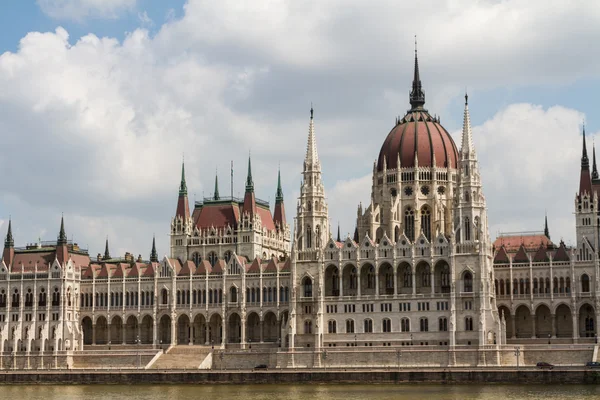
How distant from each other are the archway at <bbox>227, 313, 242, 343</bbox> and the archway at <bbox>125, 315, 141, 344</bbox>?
1306cm

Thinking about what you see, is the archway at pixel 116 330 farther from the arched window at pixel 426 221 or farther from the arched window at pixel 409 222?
the arched window at pixel 426 221

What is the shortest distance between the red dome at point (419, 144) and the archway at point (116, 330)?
39.0 m

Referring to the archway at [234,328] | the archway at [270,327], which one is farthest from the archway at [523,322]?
the archway at [234,328]

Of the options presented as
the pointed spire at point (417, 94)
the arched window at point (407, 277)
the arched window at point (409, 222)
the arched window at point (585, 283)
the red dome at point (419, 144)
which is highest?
the pointed spire at point (417, 94)

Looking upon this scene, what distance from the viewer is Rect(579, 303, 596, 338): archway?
136m

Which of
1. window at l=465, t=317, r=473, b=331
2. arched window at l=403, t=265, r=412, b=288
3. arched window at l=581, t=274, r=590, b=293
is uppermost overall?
arched window at l=403, t=265, r=412, b=288

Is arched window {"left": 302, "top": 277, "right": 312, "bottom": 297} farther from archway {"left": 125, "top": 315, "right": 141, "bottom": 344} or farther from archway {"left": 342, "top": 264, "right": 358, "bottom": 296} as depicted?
archway {"left": 125, "top": 315, "right": 141, "bottom": 344}

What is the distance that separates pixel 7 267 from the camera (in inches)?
6358

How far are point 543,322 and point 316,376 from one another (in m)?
29.5

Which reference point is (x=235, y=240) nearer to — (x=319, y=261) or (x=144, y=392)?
(x=319, y=261)

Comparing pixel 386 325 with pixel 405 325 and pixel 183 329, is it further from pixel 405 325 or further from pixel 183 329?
pixel 183 329

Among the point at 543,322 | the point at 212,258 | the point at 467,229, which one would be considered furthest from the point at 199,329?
the point at 543,322

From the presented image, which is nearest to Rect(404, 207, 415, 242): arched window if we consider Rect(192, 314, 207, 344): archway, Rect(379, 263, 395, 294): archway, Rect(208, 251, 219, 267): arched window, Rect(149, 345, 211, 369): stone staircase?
Rect(379, 263, 395, 294): archway

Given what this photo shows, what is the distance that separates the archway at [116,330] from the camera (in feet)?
516
